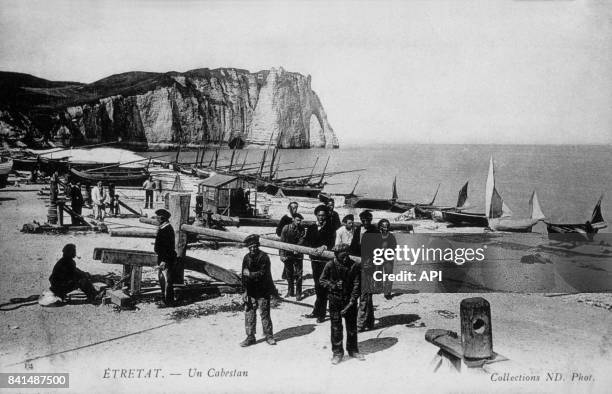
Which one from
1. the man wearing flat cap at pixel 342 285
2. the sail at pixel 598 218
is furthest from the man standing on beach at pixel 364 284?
the sail at pixel 598 218

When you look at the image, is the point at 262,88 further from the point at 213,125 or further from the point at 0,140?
the point at 0,140

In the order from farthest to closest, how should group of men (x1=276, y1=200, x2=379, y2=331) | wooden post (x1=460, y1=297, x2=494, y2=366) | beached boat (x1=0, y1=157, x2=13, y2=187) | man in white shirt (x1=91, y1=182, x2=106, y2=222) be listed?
man in white shirt (x1=91, y1=182, x2=106, y2=222)
beached boat (x1=0, y1=157, x2=13, y2=187)
group of men (x1=276, y1=200, x2=379, y2=331)
wooden post (x1=460, y1=297, x2=494, y2=366)

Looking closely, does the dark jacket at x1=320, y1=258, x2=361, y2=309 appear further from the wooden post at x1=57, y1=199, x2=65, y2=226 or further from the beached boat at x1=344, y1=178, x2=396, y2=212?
the wooden post at x1=57, y1=199, x2=65, y2=226

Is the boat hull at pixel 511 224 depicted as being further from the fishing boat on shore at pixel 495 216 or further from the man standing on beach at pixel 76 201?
the man standing on beach at pixel 76 201

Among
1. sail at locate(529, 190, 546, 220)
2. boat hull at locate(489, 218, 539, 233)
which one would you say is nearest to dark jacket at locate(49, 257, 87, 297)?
boat hull at locate(489, 218, 539, 233)

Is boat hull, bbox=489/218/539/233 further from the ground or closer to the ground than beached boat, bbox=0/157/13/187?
closer to the ground

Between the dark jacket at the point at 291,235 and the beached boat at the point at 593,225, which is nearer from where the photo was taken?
the dark jacket at the point at 291,235

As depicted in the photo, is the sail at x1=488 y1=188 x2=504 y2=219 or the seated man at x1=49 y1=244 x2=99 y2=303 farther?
the sail at x1=488 y1=188 x2=504 y2=219

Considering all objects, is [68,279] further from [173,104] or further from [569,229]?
[569,229]
